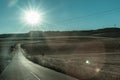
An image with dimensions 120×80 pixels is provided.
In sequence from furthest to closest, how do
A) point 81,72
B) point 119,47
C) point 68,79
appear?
point 119,47 < point 81,72 < point 68,79

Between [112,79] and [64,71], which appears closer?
[112,79]

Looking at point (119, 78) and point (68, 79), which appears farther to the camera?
point (68, 79)

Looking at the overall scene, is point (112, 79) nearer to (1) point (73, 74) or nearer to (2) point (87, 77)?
(2) point (87, 77)

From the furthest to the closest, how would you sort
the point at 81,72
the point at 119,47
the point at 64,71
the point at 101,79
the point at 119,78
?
the point at 119,47
the point at 64,71
the point at 81,72
the point at 101,79
the point at 119,78

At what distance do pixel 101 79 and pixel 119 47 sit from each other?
2553 inches

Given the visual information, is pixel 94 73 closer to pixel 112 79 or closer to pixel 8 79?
pixel 112 79

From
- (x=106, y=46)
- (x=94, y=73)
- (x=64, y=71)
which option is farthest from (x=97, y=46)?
(x=94, y=73)

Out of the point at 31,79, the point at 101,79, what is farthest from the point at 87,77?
the point at 31,79

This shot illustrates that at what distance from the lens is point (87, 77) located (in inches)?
852

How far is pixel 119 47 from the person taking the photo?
82.8 meters

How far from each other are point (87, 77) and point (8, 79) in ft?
18.0

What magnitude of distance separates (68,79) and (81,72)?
2.56 m

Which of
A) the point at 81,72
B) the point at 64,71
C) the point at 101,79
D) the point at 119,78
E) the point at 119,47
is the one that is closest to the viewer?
the point at 119,78

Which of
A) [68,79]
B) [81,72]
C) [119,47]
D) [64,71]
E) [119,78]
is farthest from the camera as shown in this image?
[119,47]
